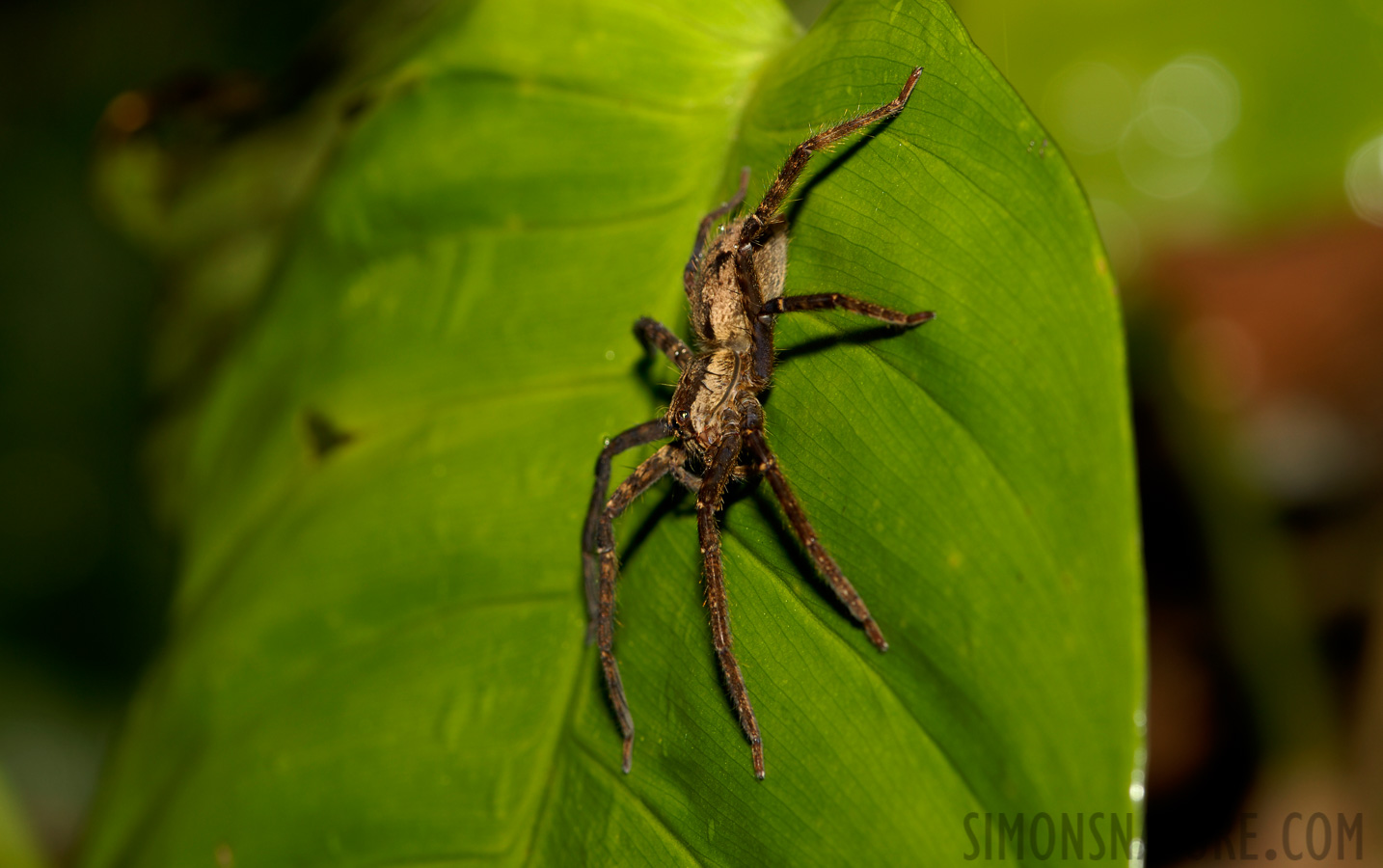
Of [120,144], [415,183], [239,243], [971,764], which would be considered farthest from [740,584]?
[120,144]

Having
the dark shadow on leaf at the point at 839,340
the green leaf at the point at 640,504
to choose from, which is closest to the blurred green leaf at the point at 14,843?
the green leaf at the point at 640,504

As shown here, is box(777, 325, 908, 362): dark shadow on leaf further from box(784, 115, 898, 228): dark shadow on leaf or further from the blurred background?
the blurred background

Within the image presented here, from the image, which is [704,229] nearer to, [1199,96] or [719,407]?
[719,407]

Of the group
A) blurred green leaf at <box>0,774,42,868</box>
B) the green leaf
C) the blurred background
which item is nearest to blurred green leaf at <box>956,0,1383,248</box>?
the blurred background

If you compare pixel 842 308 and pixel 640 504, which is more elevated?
pixel 842 308

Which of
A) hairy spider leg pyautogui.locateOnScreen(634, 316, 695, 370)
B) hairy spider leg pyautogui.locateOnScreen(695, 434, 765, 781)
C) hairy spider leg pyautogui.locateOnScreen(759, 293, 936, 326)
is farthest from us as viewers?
hairy spider leg pyautogui.locateOnScreen(634, 316, 695, 370)

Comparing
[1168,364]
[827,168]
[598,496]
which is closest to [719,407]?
[598,496]

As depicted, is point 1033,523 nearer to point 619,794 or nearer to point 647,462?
point 619,794
